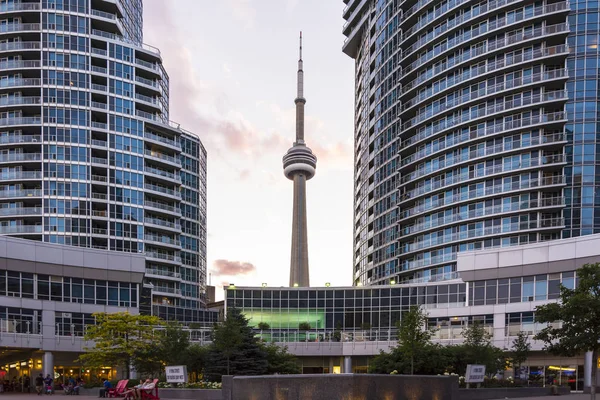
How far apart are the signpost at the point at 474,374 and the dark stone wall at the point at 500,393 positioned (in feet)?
2.57

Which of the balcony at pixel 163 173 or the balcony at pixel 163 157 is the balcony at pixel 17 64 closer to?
the balcony at pixel 163 157

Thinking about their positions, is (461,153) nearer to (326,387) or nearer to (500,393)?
(500,393)

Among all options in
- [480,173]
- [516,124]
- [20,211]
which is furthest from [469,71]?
[20,211]

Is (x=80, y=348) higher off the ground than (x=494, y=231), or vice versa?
(x=494, y=231)

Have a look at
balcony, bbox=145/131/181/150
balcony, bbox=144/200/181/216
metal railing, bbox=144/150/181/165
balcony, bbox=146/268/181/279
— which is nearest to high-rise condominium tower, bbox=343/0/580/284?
balcony, bbox=144/200/181/216

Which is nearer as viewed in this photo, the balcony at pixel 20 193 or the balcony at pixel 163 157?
the balcony at pixel 20 193

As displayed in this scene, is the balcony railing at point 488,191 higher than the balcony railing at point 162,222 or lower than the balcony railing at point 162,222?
higher

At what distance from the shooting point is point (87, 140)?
105 metres

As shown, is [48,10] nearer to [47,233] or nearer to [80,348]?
[47,233]

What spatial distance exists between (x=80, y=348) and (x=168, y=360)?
607 inches

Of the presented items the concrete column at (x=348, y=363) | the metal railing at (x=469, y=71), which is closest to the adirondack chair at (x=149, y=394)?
the concrete column at (x=348, y=363)

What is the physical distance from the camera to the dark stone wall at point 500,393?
3995 centimetres

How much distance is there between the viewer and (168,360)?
51.2 m

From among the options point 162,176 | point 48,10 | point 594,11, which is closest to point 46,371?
point 162,176
